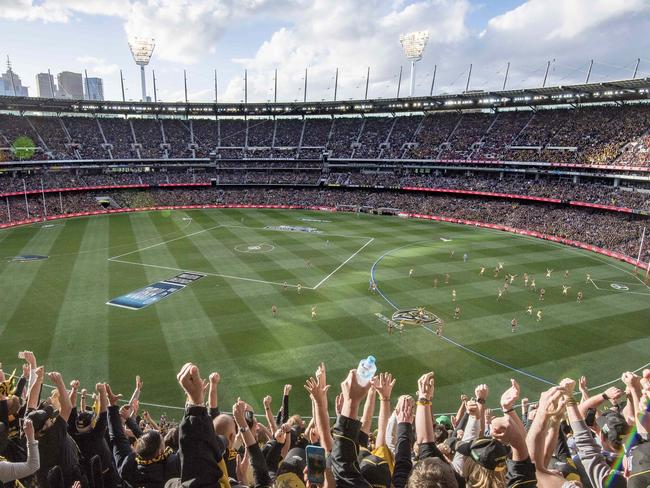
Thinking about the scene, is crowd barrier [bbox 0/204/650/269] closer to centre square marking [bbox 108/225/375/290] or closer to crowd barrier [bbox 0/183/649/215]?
crowd barrier [bbox 0/183/649/215]

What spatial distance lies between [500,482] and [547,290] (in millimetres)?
36613

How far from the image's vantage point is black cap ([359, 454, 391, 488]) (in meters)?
4.95

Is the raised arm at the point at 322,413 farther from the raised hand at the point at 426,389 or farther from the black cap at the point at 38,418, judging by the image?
the black cap at the point at 38,418

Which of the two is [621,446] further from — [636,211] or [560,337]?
[636,211]

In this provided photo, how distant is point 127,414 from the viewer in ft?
33.1

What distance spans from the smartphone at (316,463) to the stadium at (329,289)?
0.09ft

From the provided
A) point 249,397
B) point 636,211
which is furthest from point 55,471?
point 636,211

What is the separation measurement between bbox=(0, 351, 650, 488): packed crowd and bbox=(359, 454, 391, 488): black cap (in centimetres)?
1

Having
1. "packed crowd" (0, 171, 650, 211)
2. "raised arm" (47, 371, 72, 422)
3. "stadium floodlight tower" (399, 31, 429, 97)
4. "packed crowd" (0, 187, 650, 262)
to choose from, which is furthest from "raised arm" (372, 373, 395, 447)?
"stadium floodlight tower" (399, 31, 429, 97)

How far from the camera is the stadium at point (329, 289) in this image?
225 inches

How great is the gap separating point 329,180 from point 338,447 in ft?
295

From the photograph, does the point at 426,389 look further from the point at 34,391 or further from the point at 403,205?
the point at 403,205

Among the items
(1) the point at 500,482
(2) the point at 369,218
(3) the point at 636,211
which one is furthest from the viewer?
(2) the point at 369,218

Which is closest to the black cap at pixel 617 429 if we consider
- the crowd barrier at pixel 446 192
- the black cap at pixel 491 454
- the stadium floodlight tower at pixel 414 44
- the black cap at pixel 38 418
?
the black cap at pixel 491 454
